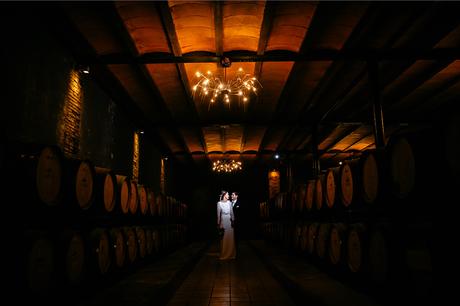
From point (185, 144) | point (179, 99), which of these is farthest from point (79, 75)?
point (185, 144)

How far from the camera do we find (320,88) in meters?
7.96

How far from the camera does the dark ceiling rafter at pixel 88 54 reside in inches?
193

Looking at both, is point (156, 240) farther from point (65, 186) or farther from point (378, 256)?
point (378, 256)

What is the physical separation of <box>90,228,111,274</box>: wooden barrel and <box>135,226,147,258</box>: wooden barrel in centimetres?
141

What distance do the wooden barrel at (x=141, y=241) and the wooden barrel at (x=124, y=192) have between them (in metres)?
0.62

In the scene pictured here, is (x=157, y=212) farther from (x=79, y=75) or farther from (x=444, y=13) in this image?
(x=444, y=13)

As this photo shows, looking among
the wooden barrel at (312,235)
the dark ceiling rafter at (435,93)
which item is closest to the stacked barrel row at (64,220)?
the wooden barrel at (312,235)

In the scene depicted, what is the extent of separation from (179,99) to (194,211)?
450 inches

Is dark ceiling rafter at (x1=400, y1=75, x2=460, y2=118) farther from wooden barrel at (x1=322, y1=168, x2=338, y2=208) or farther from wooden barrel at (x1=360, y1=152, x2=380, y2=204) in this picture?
wooden barrel at (x1=360, y1=152, x2=380, y2=204)

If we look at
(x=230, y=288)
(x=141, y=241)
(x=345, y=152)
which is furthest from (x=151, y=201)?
(x=345, y=152)

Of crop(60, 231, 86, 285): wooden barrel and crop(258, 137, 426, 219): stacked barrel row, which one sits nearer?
crop(258, 137, 426, 219): stacked barrel row

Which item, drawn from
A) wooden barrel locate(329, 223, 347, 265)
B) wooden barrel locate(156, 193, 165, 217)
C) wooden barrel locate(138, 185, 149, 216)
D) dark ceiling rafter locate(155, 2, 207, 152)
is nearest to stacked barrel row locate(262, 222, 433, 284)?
wooden barrel locate(329, 223, 347, 265)

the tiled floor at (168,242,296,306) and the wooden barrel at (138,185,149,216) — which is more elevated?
the wooden barrel at (138,185,149,216)

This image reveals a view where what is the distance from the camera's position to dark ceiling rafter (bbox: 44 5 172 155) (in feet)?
16.0
